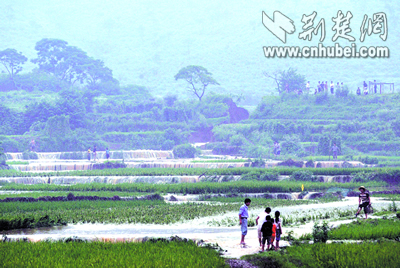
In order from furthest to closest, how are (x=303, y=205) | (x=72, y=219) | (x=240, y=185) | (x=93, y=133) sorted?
(x=93, y=133), (x=240, y=185), (x=303, y=205), (x=72, y=219)

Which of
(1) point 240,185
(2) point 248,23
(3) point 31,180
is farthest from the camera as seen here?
(2) point 248,23

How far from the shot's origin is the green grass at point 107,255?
1305 cm

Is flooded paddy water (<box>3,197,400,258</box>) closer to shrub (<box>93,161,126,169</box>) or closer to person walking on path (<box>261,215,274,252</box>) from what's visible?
person walking on path (<box>261,215,274,252</box>)

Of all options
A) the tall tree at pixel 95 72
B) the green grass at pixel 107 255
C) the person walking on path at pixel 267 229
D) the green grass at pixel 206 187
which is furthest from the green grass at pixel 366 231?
the tall tree at pixel 95 72

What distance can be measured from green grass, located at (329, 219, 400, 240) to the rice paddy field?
0.09ft

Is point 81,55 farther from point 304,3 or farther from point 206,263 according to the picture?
point 206,263

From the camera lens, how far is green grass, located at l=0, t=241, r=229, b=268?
13047mm

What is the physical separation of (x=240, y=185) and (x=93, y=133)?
49.2 m

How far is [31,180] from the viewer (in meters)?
44.5

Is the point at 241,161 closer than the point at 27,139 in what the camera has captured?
Yes

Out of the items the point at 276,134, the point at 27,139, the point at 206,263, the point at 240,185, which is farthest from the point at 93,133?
the point at 206,263

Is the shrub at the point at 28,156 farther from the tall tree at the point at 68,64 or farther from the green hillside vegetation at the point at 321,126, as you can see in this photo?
A: the tall tree at the point at 68,64

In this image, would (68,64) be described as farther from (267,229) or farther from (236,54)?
(267,229)

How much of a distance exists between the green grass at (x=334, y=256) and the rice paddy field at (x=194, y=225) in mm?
25
